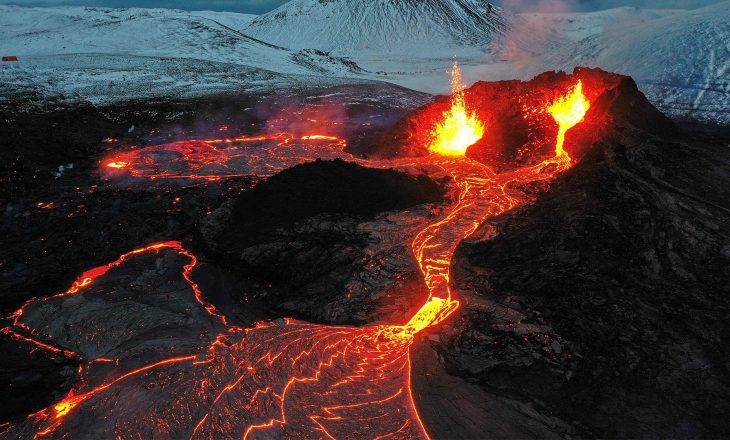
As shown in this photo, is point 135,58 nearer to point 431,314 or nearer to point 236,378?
point 236,378

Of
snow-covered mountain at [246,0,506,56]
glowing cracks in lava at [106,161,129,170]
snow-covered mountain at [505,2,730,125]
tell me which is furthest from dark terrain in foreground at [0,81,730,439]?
snow-covered mountain at [246,0,506,56]

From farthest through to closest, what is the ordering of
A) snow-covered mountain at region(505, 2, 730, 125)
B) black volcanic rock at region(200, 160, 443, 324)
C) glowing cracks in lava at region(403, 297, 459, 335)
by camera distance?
snow-covered mountain at region(505, 2, 730, 125), black volcanic rock at region(200, 160, 443, 324), glowing cracks in lava at region(403, 297, 459, 335)

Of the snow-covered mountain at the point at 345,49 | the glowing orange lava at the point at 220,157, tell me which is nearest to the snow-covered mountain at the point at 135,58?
the snow-covered mountain at the point at 345,49

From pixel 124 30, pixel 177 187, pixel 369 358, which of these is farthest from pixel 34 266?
pixel 124 30

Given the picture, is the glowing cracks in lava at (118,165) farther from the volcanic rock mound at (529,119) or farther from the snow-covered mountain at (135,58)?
the snow-covered mountain at (135,58)

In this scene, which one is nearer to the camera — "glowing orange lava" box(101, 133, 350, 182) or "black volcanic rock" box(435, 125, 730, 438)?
"black volcanic rock" box(435, 125, 730, 438)

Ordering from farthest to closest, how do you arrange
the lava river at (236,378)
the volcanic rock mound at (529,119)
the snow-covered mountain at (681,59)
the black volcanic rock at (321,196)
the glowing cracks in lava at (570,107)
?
1. the snow-covered mountain at (681,59)
2. the glowing cracks in lava at (570,107)
3. the volcanic rock mound at (529,119)
4. the black volcanic rock at (321,196)
5. the lava river at (236,378)

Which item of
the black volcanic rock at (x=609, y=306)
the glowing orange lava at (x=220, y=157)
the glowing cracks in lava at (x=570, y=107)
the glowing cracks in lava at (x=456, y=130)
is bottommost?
the glowing orange lava at (x=220, y=157)

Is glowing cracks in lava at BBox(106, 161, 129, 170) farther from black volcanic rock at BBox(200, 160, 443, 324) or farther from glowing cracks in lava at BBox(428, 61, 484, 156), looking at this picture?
glowing cracks in lava at BBox(428, 61, 484, 156)
